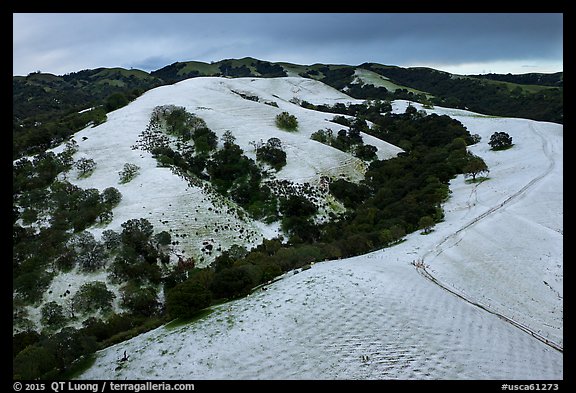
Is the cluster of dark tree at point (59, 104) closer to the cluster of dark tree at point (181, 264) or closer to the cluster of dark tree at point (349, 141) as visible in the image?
the cluster of dark tree at point (181, 264)

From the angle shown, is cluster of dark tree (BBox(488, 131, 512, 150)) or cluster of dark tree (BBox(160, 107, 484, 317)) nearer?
cluster of dark tree (BBox(160, 107, 484, 317))

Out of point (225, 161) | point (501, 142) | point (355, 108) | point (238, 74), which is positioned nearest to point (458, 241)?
point (225, 161)

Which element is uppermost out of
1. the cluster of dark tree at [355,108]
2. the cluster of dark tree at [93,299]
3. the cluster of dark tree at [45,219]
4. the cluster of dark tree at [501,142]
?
the cluster of dark tree at [355,108]

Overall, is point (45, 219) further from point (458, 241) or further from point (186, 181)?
point (458, 241)

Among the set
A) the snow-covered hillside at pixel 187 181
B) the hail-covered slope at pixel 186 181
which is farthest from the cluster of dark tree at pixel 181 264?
the hail-covered slope at pixel 186 181

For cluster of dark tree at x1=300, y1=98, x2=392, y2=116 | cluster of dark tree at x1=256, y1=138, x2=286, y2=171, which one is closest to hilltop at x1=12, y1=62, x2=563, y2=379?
cluster of dark tree at x1=256, y1=138, x2=286, y2=171

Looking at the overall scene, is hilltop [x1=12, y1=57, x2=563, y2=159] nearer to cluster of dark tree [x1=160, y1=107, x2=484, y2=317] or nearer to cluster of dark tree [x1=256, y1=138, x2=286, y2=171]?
cluster of dark tree [x1=256, y1=138, x2=286, y2=171]

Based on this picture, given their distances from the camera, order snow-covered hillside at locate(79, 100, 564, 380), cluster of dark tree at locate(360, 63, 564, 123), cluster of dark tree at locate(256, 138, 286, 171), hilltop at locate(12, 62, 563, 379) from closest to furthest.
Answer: snow-covered hillside at locate(79, 100, 564, 380), hilltop at locate(12, 62, 563, 379), cluster of dark tree at locate(256, 138, 286, 171), cluster of dark tree at locate(360, 63, 564, 123)
